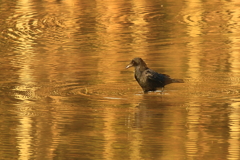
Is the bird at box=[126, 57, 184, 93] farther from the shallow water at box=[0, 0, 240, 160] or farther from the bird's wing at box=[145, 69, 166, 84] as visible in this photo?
the shallow water at box=[0, 0, 240, 160]

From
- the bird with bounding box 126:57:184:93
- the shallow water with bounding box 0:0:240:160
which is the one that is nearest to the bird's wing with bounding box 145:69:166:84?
the bird with bounding box 126:57:184:93

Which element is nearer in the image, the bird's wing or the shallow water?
the shallow water

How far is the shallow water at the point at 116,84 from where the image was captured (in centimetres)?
816

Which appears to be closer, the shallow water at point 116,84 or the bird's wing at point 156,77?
the shallow water at point 116,84

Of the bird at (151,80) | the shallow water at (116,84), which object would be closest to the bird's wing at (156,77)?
the bird at (151,80)

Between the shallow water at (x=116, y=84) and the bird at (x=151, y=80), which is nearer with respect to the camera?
the shallow water at (x=116, y=84)

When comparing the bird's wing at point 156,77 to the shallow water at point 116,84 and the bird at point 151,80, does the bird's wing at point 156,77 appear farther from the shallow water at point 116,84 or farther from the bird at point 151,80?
the shallow water at point 116,84

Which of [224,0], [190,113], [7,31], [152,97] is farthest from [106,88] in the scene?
[224,0]

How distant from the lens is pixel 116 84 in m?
11.3

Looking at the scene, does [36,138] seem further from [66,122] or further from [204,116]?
[204,116]

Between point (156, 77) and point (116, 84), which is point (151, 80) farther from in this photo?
point (116, 84)

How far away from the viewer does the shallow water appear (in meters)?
8.16

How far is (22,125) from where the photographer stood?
9125 mm

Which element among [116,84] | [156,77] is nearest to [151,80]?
[156,77]
